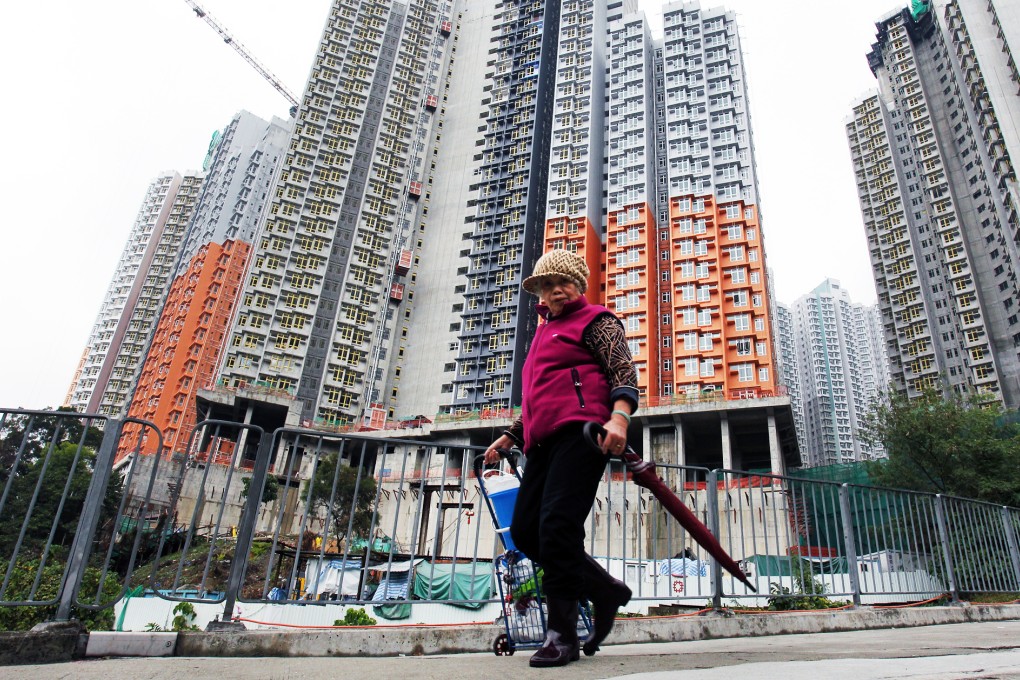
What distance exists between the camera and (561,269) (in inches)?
118

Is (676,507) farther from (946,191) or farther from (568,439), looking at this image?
(946,191)

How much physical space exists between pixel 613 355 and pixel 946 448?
29.1m

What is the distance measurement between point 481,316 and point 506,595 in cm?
5054

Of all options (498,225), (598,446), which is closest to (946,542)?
(598,446)

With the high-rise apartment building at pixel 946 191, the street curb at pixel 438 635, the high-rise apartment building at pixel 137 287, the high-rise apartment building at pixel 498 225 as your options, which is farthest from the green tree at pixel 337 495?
the high-rise apartment building at pixel 137 287

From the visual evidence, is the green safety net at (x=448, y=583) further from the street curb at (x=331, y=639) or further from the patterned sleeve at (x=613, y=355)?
the patterned sleeve at (x=613, y=355)

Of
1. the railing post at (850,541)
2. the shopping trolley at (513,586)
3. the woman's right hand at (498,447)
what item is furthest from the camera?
the railing post at (850,541)

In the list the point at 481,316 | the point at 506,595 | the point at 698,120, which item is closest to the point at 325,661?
the point at 506,595

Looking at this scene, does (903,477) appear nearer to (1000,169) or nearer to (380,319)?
(1000,169)

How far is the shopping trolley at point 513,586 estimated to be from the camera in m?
3.04

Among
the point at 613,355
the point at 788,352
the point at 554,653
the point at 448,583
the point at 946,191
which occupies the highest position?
the point at 946,191

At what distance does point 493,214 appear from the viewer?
58625 millimetres

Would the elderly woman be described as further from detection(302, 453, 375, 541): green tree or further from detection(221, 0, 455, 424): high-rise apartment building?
detection(221, 0, 455, 424): high-rise apartment building

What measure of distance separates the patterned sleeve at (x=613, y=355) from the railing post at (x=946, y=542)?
5.57 meters
